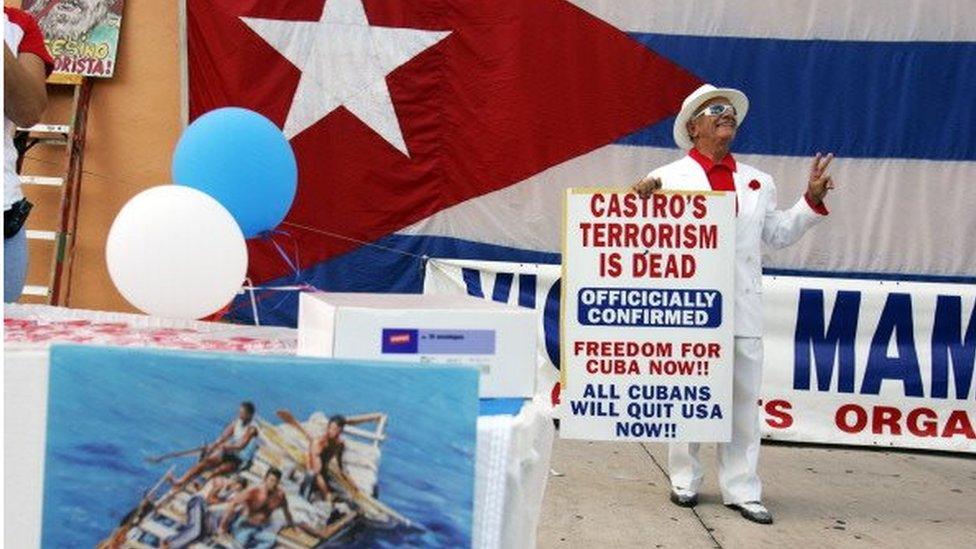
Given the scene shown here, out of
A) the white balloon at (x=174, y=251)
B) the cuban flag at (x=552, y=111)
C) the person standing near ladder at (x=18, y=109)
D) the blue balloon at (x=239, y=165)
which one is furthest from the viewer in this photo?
the cuban flag at (x=552, y=111)

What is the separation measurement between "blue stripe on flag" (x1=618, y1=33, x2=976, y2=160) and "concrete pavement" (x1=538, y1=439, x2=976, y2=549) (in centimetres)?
157

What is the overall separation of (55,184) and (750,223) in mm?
3705

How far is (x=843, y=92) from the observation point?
223 inches

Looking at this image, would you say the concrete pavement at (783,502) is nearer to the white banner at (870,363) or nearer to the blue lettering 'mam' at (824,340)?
the white banner at (870,363)

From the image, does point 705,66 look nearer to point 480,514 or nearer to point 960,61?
point 960,61

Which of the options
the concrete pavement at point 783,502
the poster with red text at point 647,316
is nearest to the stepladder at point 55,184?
the concrete pavement at point 783,502

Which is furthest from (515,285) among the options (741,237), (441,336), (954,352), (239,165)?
(441,336)

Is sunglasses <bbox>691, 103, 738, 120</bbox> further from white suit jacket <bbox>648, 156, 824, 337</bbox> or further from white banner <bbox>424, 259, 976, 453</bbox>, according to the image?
white banner <bbox>424, 259, 976, 453</bbox>

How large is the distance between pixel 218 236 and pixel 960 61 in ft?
15.0

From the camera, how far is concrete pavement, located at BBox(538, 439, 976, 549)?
3904mm

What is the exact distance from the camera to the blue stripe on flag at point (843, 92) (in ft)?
18.4

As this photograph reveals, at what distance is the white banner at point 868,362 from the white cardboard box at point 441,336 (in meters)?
3.74

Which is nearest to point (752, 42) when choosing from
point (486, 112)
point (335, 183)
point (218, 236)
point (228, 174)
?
point (486, 112)

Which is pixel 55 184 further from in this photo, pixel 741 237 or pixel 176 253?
pixel 176 253
